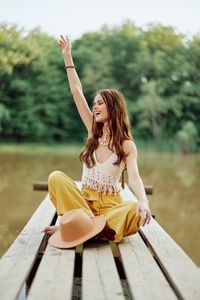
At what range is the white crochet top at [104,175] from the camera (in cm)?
265

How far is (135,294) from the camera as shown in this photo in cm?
169

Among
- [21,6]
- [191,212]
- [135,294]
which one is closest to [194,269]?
[135,294]

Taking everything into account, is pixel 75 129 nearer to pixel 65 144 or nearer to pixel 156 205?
pixel 65 144

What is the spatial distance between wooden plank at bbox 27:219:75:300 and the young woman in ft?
1.15

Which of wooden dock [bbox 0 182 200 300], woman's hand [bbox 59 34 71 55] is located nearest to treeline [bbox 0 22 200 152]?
woman's hand [bbox 59 34 71 55]

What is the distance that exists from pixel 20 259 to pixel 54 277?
0.31 metres

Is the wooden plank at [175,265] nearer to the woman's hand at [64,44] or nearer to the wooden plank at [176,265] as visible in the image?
the wooden plank at [176,265]

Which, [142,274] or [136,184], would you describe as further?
[136,184]

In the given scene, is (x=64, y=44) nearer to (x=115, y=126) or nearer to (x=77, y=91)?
(x=77, y=91)

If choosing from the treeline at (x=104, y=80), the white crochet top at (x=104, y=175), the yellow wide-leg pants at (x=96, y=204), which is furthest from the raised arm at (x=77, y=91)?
the treeline at (x=104, y=80)

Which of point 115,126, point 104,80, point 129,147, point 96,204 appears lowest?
point 96,204

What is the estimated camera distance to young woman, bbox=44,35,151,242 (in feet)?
8.39

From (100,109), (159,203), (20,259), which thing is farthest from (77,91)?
(159,203)

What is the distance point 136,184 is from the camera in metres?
2.47
